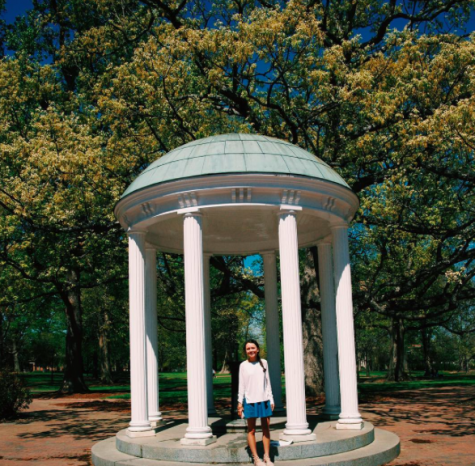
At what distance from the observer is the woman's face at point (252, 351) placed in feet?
31.2

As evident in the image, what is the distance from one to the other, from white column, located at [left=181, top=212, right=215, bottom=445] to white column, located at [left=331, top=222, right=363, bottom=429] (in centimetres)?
312

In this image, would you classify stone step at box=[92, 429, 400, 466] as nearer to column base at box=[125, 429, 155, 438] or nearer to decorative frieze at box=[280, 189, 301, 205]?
column base at box=[125, 429, 155, 438]

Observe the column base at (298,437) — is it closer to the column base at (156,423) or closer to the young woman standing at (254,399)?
the young woman standing at (254,399)

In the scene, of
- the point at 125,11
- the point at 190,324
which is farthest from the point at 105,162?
the point at 190,324

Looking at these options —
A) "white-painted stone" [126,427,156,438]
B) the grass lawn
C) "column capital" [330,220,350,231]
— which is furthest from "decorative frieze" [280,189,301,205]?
the grass lawn

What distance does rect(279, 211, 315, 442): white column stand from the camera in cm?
1031

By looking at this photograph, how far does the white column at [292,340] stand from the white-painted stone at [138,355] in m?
3.13

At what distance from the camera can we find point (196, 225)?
11.0m

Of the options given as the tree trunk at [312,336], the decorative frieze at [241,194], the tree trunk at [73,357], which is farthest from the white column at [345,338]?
the tree trunk at [73,357]

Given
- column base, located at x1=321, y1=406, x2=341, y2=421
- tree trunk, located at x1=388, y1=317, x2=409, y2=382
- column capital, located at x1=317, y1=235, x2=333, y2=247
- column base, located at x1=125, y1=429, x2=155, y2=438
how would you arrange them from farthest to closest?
tree trunk, located at x1=388, y1=317, x2=409, y2=382 → column capital, located at x1=317, y1=235, x2=333, y2=247 → column base, located at x1=321, y1=406, x2=341, y2=421 → column base, located at x1=125, y1=429, x2=155, y2=438

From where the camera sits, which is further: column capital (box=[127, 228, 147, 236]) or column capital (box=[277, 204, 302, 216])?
column capital (box=[127, 228, 147, 236])

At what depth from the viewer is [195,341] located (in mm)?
10523

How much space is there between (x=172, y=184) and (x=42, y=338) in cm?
5850

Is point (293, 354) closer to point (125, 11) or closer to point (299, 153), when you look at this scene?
point (299, 153)
